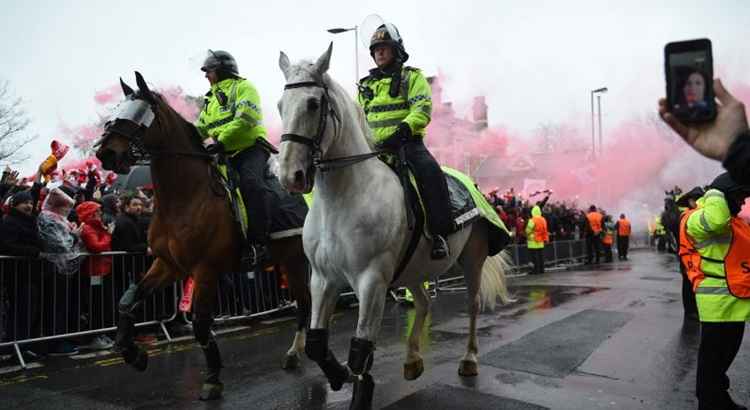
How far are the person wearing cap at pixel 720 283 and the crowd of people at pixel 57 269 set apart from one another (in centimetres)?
709

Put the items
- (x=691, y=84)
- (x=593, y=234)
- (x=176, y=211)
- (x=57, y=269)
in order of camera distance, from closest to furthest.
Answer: (x=691, y=84) → (x=176, y=211) → (x=57, y=269) → (x=593, y=234)

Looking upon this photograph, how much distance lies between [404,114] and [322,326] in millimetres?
1983

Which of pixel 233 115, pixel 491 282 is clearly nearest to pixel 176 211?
pixel 233 115

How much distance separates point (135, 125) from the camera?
5000 millimetres

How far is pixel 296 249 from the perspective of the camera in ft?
20.5

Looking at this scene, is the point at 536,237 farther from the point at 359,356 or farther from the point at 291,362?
the point at 359,356

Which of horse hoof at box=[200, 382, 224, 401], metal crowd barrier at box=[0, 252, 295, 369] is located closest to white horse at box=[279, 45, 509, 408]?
horse hoof at box=[200, 382, 224, 401]

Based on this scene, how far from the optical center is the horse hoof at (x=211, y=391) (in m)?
4.82

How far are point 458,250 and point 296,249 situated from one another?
194 centimetres

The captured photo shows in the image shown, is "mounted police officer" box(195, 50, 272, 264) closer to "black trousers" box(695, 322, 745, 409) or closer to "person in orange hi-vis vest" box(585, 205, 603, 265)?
"black trousers" box(695, 322, 745, 409)

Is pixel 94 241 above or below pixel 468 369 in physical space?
above

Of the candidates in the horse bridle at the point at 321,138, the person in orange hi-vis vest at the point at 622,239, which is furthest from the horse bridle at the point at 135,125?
the person in orange hi-vis vest at the point at 622,239

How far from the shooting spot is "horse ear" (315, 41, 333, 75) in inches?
153

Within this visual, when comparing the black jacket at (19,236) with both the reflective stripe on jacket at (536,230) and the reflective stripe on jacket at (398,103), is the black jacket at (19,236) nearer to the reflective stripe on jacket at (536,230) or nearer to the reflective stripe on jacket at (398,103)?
the reflective stripe on jacket at (398,103)
